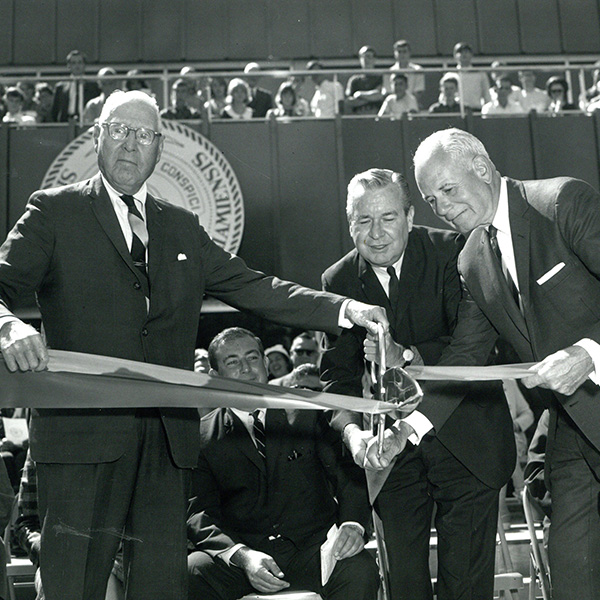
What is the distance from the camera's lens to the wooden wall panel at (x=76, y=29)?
13109mm

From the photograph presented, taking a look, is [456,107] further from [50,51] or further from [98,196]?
[98,196]

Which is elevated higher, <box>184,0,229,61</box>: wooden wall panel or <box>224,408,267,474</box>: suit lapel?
<box>184,0,229,61</box>: wooden wall panel

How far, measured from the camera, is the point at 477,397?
3141 mm

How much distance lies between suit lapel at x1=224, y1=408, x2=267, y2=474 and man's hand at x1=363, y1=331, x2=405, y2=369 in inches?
32.6

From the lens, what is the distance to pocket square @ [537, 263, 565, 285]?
2.72 m

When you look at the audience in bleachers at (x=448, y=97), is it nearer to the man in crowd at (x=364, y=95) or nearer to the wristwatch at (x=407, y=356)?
the man in crowd at (x=364, y=95)

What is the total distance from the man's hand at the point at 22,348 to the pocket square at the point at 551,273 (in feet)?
4.88

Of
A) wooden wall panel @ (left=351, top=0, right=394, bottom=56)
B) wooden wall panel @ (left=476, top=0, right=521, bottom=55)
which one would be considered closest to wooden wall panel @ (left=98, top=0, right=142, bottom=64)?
wooden wall panel @ (left=351, top=0, right=394, bottom=56)

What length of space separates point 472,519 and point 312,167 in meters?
7.01

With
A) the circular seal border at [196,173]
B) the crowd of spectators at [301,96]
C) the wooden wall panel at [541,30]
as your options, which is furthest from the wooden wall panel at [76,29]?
the wooden wall panel at [541,30]

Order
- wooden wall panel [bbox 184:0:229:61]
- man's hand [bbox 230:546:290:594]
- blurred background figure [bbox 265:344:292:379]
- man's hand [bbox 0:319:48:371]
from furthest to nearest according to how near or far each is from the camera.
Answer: wooden wall panel [bbox 184:0:229:61], blurred background figure [bbox 265:344:292:379], man's hand [bbox 230:546:290:594], man's hand [bbox 0:319:48:371]

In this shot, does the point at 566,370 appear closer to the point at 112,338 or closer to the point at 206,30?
the point at 112,338

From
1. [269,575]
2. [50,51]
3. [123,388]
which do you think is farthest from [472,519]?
[50,51]

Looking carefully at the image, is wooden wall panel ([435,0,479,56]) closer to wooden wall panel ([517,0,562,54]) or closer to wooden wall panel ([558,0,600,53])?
wooden wall panel ([517,0,562,54])
